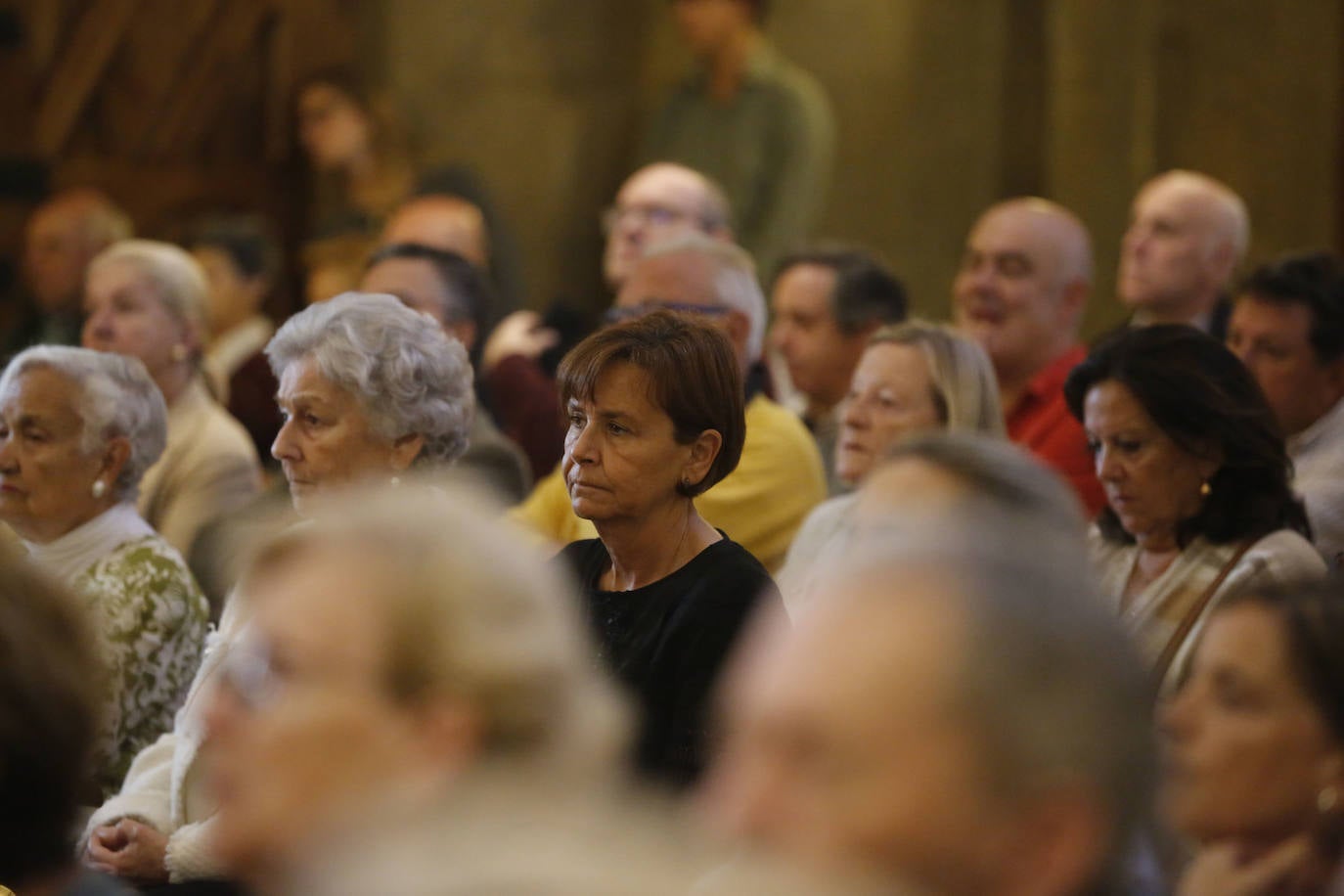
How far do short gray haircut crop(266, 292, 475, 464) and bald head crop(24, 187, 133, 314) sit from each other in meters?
3.34

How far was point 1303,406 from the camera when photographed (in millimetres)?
4188

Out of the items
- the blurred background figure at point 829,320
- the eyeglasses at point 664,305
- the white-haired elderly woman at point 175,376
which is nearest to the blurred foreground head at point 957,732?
the eyeglasses at point 664,305

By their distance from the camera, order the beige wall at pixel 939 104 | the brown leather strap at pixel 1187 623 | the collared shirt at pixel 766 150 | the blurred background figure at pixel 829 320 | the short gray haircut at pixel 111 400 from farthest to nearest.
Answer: the collared shirt at pixel 766 150
the beige wall at pixel 939 104
the blurred background figure at pixel 829 320
the short gray haircut at pixel 111 400
the brown leather strap at pixel 1187 623

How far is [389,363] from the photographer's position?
10.8ft

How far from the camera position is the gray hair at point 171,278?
4879mm

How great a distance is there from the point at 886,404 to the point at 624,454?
92 centimetres

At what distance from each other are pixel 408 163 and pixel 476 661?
5.92 meters

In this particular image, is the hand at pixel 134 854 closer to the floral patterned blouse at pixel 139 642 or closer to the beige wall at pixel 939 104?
the floral patterned blouse at pixel 139 642

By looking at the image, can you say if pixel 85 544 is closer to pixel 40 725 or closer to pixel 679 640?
pixel 679 640

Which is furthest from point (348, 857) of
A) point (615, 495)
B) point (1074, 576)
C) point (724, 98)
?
point (724, 98)

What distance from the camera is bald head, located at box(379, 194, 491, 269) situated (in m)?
5.77

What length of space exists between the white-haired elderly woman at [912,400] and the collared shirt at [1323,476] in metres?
0.63

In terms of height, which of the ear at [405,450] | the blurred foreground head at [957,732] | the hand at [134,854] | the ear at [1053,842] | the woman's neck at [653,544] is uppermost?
the blurred foreground head at [957,732]

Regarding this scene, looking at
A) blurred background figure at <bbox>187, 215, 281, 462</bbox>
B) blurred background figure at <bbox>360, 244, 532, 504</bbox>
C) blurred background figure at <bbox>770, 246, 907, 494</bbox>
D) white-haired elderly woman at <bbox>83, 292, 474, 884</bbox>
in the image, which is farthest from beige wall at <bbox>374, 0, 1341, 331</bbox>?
white-haired elderly woman at <bbox>83, 292, 474, 884</bbox>
